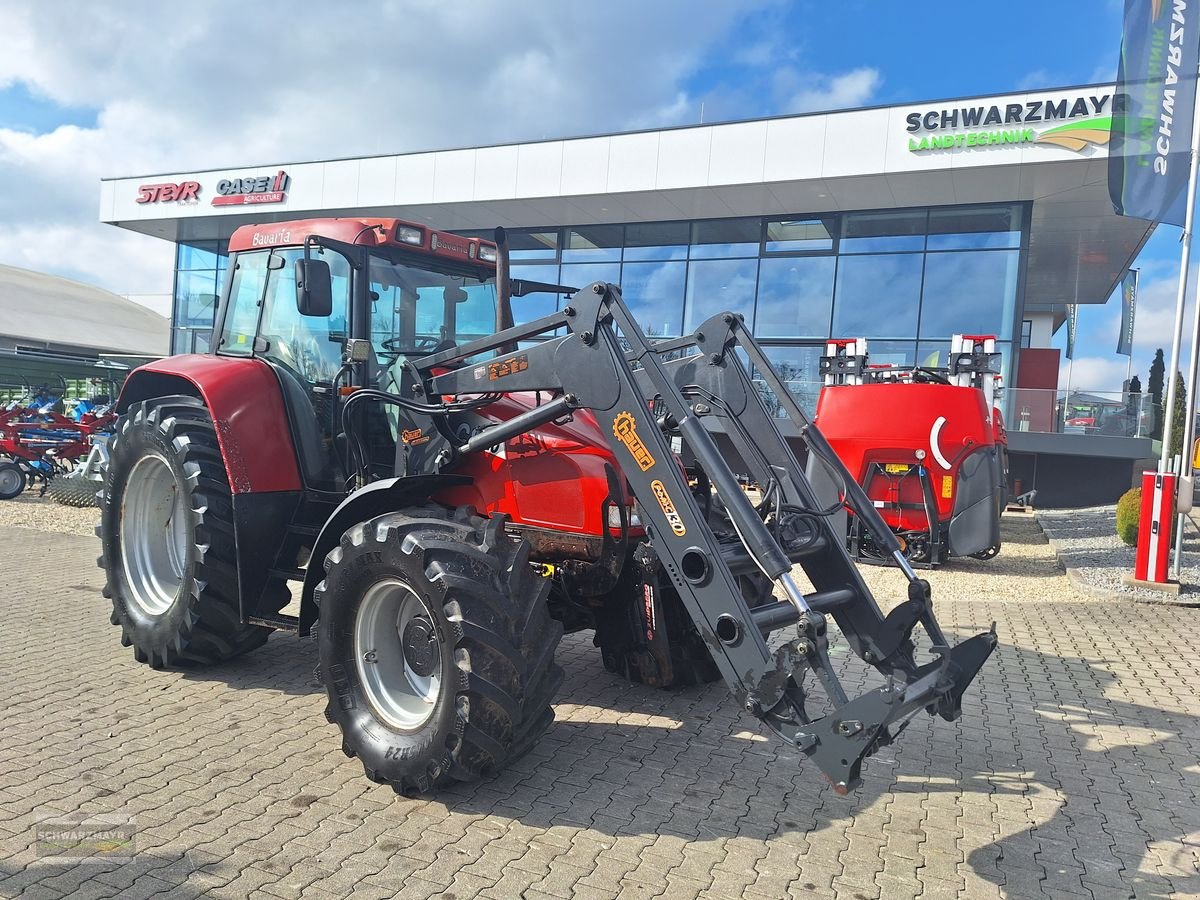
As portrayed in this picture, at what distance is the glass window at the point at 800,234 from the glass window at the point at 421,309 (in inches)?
641

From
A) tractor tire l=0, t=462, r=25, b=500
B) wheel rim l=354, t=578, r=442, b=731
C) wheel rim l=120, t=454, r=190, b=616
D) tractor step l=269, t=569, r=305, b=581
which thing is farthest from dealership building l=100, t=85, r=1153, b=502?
wheel rim l=354, t=578, r=442, b=731

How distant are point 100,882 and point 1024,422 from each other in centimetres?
1714

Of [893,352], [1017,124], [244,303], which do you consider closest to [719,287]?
[893,352]

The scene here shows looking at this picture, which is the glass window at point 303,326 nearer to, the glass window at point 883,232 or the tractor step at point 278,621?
the tractor step at point 278,621

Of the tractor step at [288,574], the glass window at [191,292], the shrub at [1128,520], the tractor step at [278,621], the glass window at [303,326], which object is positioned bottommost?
the tractor step at [278,621]

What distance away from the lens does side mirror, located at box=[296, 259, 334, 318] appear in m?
4.45

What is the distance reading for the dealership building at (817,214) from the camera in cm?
1688

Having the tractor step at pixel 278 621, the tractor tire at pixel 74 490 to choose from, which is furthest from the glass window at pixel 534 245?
the tractor step at pixel 278 621

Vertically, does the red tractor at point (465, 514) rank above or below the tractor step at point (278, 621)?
above

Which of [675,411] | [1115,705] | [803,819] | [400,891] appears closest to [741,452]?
[675,411]

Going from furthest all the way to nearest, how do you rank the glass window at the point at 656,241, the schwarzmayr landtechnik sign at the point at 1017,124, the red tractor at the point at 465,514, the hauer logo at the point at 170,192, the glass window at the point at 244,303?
the hauer logo at the point at 170,192 → the glass window at the point at 656,241 → the schwarzmayr landtechnik sign at the point at 1017,124 → the glass window at the point at 244,303 → the red tractor at the point at 465,514

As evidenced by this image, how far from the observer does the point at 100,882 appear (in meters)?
2.98

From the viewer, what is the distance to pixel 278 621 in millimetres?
4777

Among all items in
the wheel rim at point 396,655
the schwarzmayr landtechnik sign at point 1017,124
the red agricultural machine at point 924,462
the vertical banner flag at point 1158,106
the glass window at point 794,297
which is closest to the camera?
the wheel rim at point 396,655
